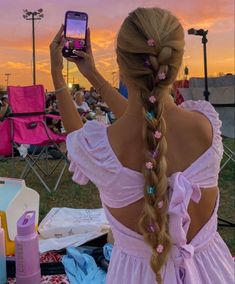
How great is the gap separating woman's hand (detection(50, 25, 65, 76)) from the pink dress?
24 cm

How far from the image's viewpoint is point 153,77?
895mm

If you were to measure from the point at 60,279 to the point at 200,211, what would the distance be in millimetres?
1110

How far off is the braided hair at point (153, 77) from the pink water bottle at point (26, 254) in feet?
2.93

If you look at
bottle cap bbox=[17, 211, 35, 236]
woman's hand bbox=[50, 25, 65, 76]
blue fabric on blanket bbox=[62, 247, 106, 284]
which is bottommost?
blue fabric on blanket bbox=[62, 247, 106, 284]

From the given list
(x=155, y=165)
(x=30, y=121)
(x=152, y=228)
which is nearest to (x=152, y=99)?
(x=155, y=165)

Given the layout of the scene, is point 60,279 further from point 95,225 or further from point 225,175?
point 225,175

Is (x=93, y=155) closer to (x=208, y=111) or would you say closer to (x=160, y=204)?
(x=160, y=204)

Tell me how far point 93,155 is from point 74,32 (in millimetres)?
535

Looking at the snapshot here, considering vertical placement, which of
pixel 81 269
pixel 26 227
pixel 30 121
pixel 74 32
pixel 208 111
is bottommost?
pixel 81 269

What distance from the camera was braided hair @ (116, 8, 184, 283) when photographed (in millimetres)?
877

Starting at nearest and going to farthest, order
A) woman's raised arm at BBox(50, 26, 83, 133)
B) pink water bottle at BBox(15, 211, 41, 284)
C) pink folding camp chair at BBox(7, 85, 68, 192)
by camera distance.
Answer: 1. woman's raised arm at BBox(50, 26, 83, 133)
2. pink water bottle at BBox(15, 211, 41, 284)
3. pink folding camp chair at BBox(7, 85, 68, 192)

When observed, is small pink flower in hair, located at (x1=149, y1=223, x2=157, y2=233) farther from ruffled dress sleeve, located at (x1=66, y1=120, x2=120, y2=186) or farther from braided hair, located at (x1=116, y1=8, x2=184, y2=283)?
ruffled dress sleeve, located at (x1=66, y1=120, x2=120, y2=186)

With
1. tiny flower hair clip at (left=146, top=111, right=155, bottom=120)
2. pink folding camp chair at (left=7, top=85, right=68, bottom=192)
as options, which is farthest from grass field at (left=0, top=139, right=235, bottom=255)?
tiny flower hair clip at (left=146, top=111, right=155, bottom=120)

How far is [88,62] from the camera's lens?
1.32 metres
